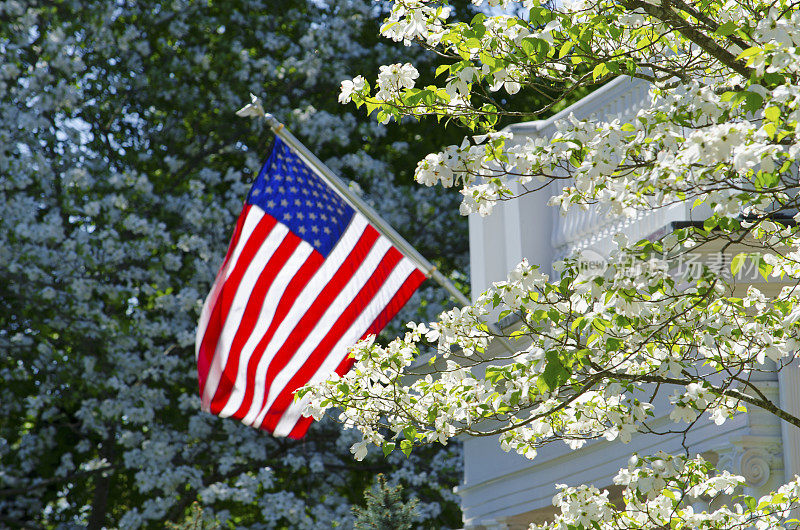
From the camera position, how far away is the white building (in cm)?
614

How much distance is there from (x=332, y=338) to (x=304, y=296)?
0.42 metres

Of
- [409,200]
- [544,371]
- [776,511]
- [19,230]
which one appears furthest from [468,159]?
[409,200]

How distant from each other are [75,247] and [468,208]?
9.38 meters

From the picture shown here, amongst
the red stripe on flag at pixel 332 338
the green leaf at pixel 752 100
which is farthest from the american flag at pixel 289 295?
the green leaf at pixel 752 100

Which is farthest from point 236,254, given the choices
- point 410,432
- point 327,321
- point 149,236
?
point 149,236

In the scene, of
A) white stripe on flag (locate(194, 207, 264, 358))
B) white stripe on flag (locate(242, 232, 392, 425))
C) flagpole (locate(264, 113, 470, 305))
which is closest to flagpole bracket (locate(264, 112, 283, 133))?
flagpole (locate(264, 113, 470, 305))

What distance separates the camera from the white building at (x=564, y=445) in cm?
614

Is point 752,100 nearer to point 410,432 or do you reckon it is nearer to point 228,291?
point 410,432

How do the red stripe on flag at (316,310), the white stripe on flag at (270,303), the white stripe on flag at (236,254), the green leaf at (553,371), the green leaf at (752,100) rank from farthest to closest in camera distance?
the white stripe on flag at (236,254) → the white stripe on flag at (270,303) → the red stripe on flag at (316,310) → the green leaf at (553,371) → the green leaf at (752,100)

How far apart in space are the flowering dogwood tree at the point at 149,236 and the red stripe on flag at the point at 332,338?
18.8 ft

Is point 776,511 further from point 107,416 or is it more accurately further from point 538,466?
point 107,416

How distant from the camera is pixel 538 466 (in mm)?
8164

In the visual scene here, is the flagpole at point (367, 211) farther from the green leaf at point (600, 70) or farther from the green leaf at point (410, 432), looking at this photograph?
the green leaf at point (600, 70)

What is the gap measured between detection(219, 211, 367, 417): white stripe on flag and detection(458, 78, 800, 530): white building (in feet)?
4.95
